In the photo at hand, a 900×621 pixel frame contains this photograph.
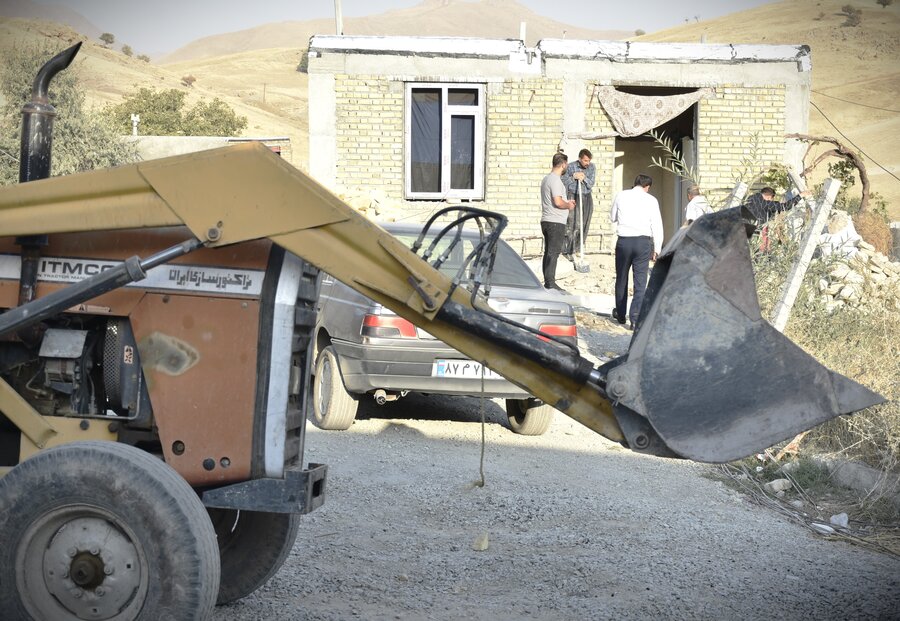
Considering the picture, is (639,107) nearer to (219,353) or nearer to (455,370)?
(455,370)

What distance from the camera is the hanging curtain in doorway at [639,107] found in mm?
19891

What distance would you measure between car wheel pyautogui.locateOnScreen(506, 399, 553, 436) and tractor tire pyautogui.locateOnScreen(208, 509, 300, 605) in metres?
4.39

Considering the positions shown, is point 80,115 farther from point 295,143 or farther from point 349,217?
point 295,143

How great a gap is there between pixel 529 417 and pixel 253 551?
4613 mm

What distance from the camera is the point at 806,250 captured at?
8.03 m

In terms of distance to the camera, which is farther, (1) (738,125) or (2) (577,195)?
(1) (738,125)

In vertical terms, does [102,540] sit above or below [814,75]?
below

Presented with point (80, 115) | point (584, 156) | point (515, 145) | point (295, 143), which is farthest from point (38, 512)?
point (295, 143)

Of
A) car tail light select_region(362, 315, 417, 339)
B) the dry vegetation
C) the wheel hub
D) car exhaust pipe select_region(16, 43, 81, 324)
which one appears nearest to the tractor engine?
car exhaust pipe select_region(16, 43, 81, 324)

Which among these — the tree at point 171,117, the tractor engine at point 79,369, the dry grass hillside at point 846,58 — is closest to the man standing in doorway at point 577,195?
the tractor engine at point 79,369

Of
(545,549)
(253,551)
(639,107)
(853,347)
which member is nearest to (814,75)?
(639,107)

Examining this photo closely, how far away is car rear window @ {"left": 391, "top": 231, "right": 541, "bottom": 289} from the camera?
902 cm

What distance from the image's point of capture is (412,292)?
393 cm

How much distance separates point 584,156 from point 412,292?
46.6 feet
